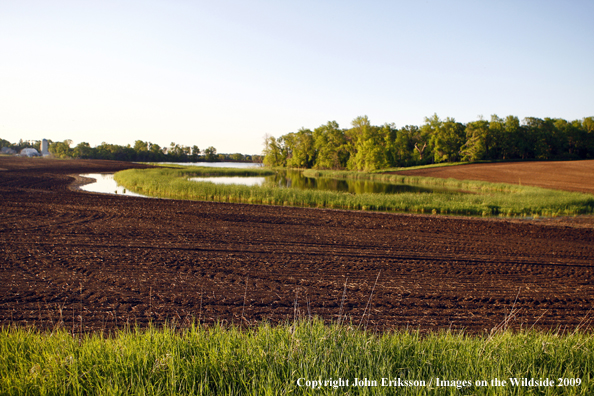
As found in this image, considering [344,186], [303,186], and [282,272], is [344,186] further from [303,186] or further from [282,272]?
[282,272]

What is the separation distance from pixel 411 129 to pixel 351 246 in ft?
336

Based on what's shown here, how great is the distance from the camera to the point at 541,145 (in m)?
85.5

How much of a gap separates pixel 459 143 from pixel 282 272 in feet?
308

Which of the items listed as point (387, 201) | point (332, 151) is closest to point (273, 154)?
point (332, 151)

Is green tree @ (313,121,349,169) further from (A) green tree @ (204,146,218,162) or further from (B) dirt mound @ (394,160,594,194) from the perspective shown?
(A) green tree @ (204,146,218,162)

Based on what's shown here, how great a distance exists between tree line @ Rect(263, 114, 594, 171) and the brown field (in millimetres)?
66038

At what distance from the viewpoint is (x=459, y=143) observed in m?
89.3

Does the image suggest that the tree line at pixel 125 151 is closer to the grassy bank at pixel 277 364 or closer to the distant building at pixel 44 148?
the distant building at pixel 44 148

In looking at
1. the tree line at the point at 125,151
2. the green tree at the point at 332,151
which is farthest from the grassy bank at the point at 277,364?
the tree line at the point at 125,151

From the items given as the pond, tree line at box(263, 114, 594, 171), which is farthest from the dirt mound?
tree line at box(263, 114, 594, 171)

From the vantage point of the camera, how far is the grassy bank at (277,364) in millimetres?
2816

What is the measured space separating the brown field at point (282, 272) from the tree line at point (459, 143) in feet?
217

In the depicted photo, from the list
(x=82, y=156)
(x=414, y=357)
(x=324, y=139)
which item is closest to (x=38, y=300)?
(x=414, y=357)

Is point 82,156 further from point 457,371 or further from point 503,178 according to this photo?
point 457,371
